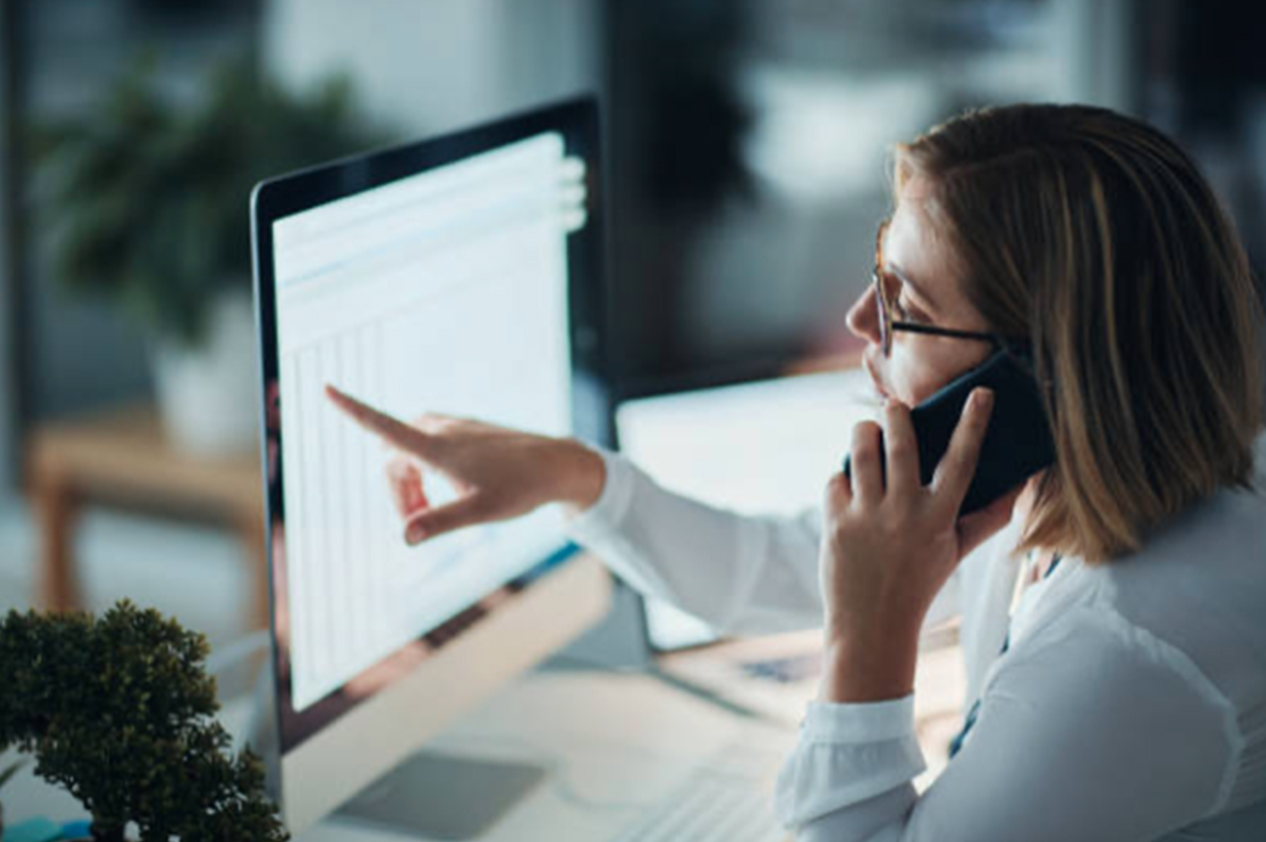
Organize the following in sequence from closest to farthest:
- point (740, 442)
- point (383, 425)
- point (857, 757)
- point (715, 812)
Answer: point (857, 757) → point (383, 425) → point (715, 812) → point (740, 442)

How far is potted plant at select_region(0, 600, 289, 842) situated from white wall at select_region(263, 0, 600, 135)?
191 cm

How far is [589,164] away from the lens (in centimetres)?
128

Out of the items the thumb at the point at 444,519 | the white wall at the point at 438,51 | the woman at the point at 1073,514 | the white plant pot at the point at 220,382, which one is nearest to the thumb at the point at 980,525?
the woman at the point at 1073,514

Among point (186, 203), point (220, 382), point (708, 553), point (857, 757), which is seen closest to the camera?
point (857, 757)

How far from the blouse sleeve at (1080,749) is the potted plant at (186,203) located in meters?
1.73

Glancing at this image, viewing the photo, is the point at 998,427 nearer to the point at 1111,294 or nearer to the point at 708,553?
the point at 1111,294

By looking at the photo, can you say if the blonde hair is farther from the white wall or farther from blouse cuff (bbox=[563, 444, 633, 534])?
the white wall

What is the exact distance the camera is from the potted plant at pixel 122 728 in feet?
2.69

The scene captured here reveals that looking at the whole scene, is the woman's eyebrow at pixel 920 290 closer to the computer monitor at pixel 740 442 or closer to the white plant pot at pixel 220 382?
the computer monitor at pixel 740 442

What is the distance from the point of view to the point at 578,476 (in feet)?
3.98

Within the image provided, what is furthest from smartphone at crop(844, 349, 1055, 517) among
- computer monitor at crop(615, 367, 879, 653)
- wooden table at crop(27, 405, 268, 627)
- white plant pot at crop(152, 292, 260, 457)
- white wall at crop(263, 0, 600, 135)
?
white wall at crop(263, 0, 600, 135)

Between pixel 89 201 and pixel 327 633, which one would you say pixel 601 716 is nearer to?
pixel 327 633

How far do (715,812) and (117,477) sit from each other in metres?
1.68

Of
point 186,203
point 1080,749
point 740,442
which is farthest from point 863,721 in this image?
point 186,203
